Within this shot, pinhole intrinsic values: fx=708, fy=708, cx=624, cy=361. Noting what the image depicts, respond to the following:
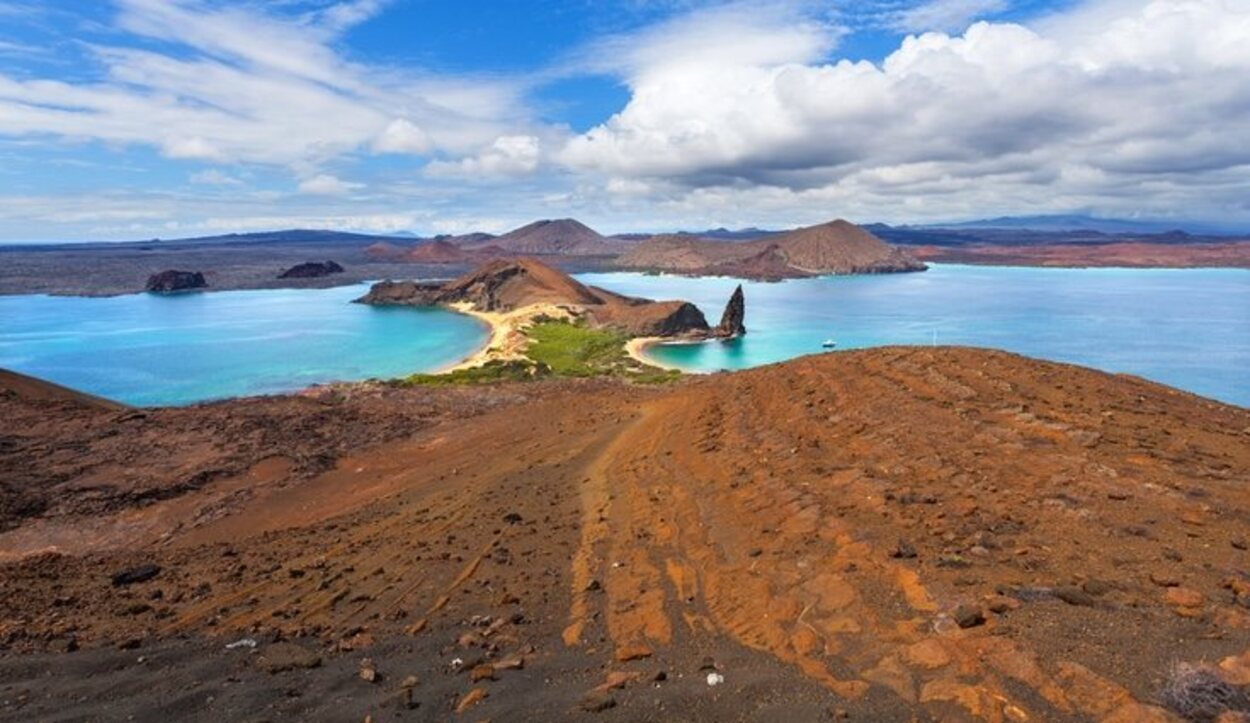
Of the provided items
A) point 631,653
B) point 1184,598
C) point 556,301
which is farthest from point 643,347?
point 1184,598

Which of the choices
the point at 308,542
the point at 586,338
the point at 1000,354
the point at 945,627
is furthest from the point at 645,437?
the point at 586,338

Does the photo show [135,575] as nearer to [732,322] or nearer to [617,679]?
[617,679]

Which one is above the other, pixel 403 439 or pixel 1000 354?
pixel 1000 354

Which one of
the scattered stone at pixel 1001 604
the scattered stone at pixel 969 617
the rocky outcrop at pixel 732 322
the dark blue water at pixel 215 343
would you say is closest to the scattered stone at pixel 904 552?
the scattered stone at pixel 1001 604

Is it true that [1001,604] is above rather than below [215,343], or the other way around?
above

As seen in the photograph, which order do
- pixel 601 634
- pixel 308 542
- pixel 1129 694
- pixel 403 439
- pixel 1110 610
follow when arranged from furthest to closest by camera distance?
1. pixel 403 439
2. pixel 308 542
3. pixel 601 634
4. pixel 1110 610
5. pixel 1129 694

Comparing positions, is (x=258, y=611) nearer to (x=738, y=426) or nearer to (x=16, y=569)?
(x=16, y=569)

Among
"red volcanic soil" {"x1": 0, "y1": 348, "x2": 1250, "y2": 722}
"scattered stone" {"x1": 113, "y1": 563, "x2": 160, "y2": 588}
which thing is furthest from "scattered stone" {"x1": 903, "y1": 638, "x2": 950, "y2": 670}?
"scattered stone" {"x1": 113, "y1": 563, "x2": 160, "y2": 588}
